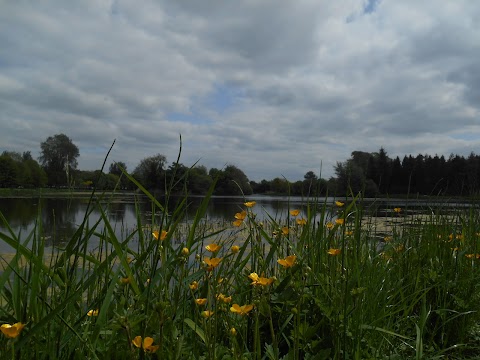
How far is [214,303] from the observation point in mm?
991

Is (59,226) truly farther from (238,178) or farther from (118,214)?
(238,178)

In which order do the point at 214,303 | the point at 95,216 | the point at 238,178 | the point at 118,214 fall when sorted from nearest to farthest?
1. the point at 214,303
2. the point at 238,178
3. the point at 95,216
4. the point at 118,214

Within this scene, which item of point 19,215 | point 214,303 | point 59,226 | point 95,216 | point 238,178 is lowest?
point 19,215

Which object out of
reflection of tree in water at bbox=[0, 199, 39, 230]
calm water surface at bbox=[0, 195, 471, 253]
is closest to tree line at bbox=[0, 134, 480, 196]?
calm water surface at bbox=[0, 195, 471, 253]

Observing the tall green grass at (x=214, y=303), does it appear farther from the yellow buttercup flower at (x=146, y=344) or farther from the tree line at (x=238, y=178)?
the tree line at (x=238, y=178)

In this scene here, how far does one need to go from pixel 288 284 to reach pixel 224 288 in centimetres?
26

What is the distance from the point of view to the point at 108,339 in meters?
1.03

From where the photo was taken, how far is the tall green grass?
35.4 inches

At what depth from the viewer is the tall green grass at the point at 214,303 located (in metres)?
0.90

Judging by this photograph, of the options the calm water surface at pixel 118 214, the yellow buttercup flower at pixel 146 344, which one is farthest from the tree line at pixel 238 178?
the yellow buttercup flower at pixel 146 344

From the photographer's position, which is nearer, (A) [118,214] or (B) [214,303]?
(B) [214,303]

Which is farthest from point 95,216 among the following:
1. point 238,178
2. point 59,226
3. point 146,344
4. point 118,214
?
point 146,344

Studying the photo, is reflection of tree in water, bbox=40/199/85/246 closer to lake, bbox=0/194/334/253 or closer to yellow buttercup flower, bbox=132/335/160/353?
lake, bbox=0/194/334/253

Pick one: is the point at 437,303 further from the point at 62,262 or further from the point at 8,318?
the point at 8,318
